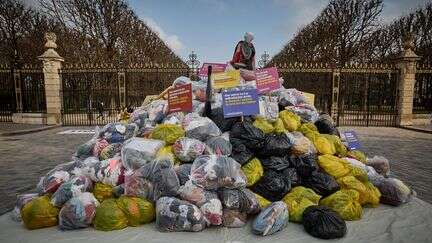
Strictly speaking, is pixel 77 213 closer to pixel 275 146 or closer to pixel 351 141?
pixel 275 146

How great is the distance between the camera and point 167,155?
441 cm

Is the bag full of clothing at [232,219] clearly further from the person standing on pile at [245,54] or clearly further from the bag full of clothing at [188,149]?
the person standing on pile at [245,54]

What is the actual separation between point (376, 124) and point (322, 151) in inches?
533

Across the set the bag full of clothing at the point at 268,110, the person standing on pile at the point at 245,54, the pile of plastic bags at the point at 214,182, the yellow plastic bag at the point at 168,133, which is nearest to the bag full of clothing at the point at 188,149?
the pile of plastic bags at the point at 214,182

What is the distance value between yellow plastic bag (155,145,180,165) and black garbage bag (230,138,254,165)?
82 cm

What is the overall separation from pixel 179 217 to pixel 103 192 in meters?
1.23

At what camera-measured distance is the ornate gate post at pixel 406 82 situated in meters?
15.8

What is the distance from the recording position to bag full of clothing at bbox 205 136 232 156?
451 cm

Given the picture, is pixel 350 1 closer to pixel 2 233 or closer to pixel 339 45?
pixel 339 45

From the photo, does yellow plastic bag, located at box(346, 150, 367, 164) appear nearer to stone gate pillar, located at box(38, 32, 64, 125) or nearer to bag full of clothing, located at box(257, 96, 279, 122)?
bag full of clothing, located at box(257, 96, 279, 122)

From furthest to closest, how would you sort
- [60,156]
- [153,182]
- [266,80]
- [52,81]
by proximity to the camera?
1. [52,81]
2. [60,156]
3. [266,80]
4. [153,182]

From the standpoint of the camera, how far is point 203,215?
3.92m

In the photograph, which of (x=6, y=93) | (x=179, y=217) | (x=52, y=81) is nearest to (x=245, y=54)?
(x=179, y=217)

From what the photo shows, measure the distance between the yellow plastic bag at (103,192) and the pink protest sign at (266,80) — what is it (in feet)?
10.3
